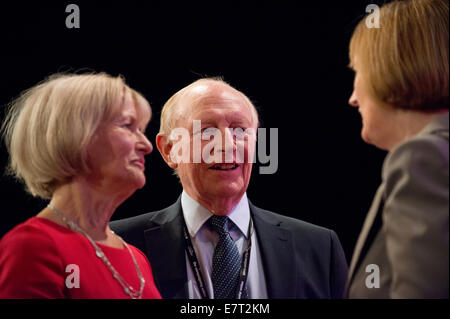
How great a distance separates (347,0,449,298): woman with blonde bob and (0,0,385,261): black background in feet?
4.67

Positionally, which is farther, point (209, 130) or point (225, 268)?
point (209, 130)

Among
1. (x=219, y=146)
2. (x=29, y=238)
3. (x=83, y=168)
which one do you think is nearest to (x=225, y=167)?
(x=219, y=146)

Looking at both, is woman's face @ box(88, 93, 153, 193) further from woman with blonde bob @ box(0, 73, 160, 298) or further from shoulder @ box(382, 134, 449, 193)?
shoulder @ box(382, 134, 449, 193)

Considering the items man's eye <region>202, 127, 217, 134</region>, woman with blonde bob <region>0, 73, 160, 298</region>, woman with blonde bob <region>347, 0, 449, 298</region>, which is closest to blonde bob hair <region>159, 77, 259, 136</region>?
man's eye <region>202, 127, 217, 134</region>

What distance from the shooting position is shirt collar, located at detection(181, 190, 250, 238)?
268 cm

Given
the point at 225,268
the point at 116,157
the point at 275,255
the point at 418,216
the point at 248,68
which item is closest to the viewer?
the point at 418,216

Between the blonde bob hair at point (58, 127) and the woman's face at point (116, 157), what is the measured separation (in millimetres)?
29

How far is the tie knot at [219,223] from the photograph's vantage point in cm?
263

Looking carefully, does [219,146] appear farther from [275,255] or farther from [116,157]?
[116,157]

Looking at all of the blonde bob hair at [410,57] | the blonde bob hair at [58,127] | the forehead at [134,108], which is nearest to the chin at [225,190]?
the forehead at [134,108]

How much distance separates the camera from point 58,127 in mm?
1907

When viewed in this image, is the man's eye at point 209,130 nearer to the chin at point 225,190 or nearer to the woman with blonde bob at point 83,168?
the chin at point 225,190

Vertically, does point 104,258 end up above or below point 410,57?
below

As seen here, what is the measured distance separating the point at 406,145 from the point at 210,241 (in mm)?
1294
